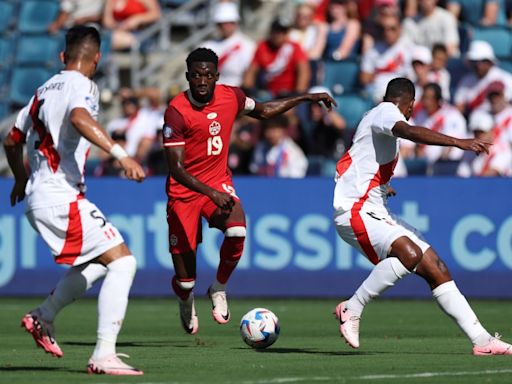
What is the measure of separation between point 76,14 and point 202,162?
38.8 feet

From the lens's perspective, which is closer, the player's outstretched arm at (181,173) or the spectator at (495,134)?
the player's outstretched arm at (181,173)

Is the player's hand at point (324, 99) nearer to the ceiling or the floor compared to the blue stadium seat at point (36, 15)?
nearer to the floor

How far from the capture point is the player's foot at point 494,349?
10.6 m

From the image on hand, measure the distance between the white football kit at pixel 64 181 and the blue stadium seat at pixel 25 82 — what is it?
12949 millimetres

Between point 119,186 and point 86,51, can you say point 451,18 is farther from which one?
point 86,51

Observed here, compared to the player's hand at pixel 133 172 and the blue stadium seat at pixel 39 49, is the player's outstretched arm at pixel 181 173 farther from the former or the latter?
the blue stadium seat at pixel 39 49

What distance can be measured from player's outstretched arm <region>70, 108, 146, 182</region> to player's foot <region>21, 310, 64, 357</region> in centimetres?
149

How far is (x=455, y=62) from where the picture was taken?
20062mm

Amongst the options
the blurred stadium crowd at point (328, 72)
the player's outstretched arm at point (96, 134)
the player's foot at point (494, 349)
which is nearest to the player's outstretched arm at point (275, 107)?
the player's foot at point (494, 349)

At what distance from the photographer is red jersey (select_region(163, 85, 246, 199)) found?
12.3m

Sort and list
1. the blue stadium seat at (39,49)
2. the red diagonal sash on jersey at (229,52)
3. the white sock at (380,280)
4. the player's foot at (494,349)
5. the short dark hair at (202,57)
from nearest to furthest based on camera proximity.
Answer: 1. the player's foot at (494,349)
2. the white sock at (380,280)
3. the short dark hair at (202,57)
4. the red diagonal sash on jersey at (229,52)
5. the blue stadium seat at (39,49)

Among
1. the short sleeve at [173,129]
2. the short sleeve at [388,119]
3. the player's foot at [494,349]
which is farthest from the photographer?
the short sleeve at [173,129]

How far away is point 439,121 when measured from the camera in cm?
1867

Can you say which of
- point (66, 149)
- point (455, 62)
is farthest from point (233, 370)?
point (455, 62)
